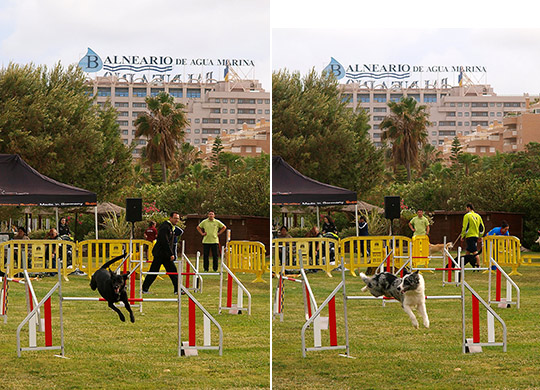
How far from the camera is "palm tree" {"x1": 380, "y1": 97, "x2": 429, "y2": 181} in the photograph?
10.3m

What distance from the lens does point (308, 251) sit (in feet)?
29.1

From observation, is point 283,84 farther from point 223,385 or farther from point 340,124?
point 223,385

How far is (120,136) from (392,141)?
3864 mm

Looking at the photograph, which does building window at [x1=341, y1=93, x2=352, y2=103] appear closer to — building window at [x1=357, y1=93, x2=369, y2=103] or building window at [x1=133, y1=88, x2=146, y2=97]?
building window at [x1=357, y1=93, x2=369, y2=103]

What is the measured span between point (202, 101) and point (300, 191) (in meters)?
4.23

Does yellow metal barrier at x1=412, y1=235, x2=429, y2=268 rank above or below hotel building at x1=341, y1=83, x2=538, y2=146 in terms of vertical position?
below

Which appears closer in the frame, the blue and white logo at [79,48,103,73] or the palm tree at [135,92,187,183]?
the palm tree at [135,92,187,183]

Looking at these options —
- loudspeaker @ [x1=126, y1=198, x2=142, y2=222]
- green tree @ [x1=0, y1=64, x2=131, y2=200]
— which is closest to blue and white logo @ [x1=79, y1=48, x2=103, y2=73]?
green tree @ [x1=0, y1=64, x2=131, y2=200]

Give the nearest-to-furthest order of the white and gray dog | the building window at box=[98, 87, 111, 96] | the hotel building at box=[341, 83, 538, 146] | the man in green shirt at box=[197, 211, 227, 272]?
the white and gray dog < the man in green shirt at box=[197, 211, 227, 272] < the hotel building at box=[341, 83, 538, 146] < the building window at box=[98, 87, 111, 96]

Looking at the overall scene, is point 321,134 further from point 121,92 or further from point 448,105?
point 121,92

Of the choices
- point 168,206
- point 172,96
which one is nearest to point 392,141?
point 168,206

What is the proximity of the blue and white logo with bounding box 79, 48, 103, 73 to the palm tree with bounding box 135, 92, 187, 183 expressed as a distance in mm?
987

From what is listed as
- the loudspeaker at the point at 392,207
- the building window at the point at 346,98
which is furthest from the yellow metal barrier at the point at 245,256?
the building window at the point at 346,98

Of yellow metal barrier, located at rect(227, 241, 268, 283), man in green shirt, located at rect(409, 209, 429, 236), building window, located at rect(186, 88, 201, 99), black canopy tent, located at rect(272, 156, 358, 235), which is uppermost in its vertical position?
building window, located at rect(186, 88, 201, 99)
